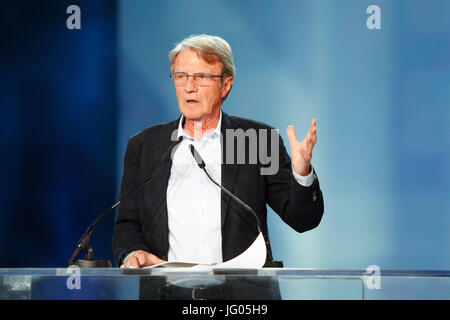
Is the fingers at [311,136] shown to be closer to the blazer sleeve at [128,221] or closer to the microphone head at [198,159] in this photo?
the microphone head at [198,159]

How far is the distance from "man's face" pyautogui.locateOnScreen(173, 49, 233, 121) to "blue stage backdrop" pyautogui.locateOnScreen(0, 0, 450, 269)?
851 mm

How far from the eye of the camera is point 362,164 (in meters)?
3.02

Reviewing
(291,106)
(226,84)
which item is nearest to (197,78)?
(226,84)

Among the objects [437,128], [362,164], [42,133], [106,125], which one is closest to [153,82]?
[106,125]

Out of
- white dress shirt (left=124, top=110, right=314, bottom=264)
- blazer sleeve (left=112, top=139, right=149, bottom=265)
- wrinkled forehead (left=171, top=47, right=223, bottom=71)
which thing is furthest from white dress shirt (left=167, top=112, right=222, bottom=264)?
wrinkled forehead (left=171, top=47, right=223, bottom=71)

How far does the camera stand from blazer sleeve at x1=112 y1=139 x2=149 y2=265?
200 centimetres

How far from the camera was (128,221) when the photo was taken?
2121 mm

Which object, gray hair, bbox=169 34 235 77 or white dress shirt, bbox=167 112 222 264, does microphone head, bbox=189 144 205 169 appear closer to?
white dress shirt, bbox=167 112 222 264

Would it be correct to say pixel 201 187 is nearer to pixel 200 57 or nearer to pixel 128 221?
pixel 128 221

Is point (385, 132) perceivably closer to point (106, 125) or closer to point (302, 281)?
point (106, 125)

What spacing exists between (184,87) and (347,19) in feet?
3.87

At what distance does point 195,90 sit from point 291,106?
952 mm

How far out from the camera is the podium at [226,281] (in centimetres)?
121

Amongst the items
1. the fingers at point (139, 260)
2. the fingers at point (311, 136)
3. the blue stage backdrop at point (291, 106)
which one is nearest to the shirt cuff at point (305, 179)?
the fingers at point (311, 136)
